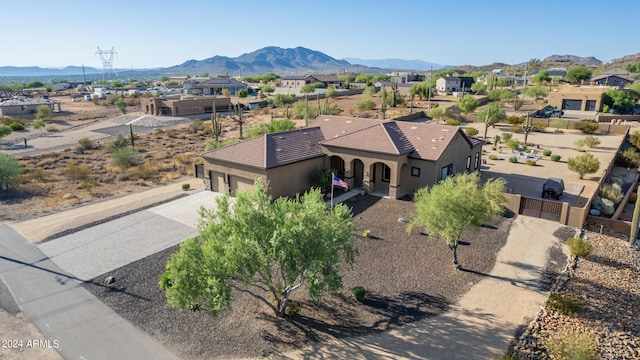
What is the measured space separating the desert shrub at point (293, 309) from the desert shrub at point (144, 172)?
1069 inches

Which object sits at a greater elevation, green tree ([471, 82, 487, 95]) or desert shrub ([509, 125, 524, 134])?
green tree ([471, 82, 487, 95])

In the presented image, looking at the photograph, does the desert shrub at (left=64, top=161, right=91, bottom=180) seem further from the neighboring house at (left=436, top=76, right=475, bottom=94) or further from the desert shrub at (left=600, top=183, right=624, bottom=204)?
the neighboring house at (left=436, top=76, right=475, bottom=94)

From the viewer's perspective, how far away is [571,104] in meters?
81.8

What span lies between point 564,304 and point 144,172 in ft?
120

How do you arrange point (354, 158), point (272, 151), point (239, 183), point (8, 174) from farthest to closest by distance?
point (8, 174) < point (354, 158) < point (239, 183) < point (272, 151)

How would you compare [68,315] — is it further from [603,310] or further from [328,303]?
[603,310]

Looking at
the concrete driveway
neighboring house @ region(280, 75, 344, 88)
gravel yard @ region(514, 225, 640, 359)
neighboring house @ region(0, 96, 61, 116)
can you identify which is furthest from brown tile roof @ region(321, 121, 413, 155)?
neighboring house @ region(280, 75, 344, 88)

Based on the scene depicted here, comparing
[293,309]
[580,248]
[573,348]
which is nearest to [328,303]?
[293,309]

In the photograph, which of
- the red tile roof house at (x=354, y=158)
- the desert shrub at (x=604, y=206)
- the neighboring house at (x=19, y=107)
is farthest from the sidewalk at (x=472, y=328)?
the neighboring house at (x=19, y=107)

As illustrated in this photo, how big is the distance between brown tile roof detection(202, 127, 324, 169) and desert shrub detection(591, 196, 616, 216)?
1938cm

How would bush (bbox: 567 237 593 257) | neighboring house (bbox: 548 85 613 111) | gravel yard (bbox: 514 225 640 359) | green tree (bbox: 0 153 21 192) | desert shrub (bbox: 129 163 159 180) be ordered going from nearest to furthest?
gravel yard (bbox: 514 225 640 359) < bush (bbox: 567 237 593 257) < green tree (bbox: 0 153 21 192) < desert shrub (bbox: 129 163 159 180) < neighboring house (bbox: 548 85 613 111)

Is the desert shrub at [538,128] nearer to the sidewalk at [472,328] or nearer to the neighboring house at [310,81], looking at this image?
the sidewalk at [472,328]

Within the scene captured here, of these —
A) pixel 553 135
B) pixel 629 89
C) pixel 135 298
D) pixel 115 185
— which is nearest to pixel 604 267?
pixel 135 298

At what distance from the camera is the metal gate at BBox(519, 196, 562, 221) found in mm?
26000
